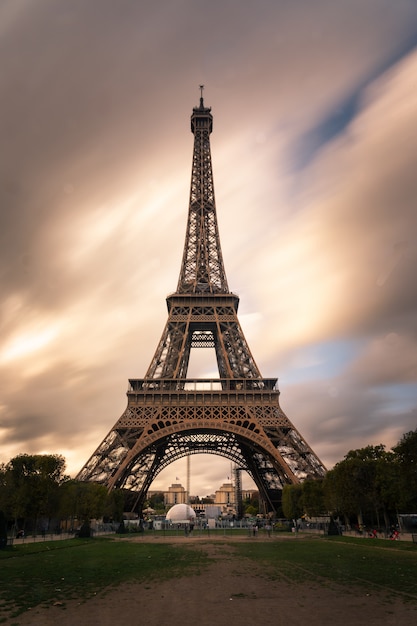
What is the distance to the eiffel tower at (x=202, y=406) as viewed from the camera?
178 feet

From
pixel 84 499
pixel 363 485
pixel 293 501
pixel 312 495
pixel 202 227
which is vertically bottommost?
pixel 293 501

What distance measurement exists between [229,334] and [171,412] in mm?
14187

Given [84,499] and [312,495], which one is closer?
[84,499]

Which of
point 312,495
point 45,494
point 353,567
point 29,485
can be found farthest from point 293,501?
point 353,567

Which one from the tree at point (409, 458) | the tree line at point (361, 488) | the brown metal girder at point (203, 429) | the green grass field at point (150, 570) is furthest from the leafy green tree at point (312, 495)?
the green grass field at point (150, 570)

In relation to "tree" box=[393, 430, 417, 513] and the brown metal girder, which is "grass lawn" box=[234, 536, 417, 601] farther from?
the brown metal girder

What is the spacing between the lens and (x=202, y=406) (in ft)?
191

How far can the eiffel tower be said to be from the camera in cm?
5422

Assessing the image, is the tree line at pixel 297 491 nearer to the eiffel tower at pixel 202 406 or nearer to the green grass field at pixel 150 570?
the eiffel tower at pixel 202 406

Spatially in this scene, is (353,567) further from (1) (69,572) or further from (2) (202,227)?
(2) (202,227)

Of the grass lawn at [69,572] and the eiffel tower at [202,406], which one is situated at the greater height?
the eiffel tower at [202,406]

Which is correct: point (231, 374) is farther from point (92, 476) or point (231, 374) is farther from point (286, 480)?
point (92, 476)

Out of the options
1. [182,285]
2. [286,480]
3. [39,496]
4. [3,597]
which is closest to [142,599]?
[3,597]

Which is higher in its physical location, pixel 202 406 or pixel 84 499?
pixel 202 406
